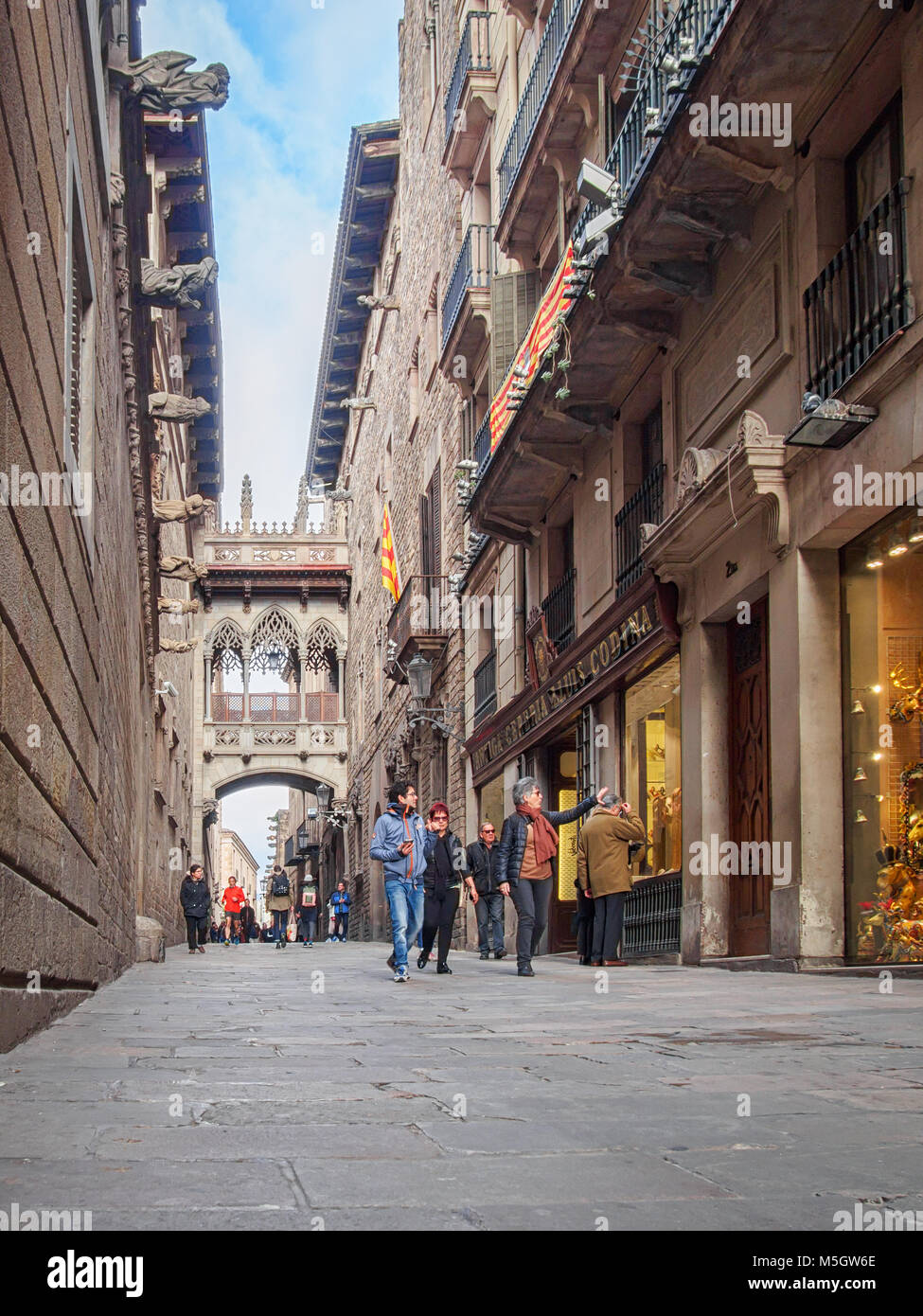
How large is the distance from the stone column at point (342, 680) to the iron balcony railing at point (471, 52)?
83.8ft

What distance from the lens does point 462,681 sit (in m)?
28.3

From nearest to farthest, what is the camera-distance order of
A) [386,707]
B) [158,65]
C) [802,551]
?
[802,551] < [158,65] < [386,707]

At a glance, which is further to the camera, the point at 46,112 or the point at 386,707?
the point at 386,707

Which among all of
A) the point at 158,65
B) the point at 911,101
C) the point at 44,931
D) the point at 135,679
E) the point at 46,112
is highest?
the point at 158,65

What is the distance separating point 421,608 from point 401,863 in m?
17.4

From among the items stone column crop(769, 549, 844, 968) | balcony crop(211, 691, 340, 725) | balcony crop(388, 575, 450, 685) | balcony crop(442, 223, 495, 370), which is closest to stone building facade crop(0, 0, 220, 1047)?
stone column crop(769, 549, 844, 968)

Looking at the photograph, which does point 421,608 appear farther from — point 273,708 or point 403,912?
point 273,708

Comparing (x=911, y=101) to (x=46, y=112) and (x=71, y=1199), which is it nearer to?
(x=46, y=112)

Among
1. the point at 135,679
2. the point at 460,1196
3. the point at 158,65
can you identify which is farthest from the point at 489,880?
the point at 460,1196

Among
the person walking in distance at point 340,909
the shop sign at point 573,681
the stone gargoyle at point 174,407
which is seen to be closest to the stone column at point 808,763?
the shop sign at point 573,681

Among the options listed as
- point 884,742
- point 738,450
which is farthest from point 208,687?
point 884,742

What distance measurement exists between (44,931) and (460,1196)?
154 inches

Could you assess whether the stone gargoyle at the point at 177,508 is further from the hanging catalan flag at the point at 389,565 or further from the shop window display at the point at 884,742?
the hanging catalan flag at the point at 389,565
